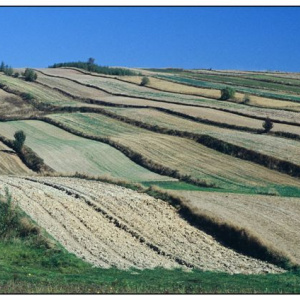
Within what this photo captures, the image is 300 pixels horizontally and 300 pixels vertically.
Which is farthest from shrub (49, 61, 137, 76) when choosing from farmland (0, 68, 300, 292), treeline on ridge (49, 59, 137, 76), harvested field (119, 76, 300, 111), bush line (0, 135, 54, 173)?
bush line (0, 135, 54, 173)

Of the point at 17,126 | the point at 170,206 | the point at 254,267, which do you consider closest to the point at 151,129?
the point at 17,126

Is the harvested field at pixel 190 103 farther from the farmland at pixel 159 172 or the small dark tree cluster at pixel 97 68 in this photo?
the small dark tree cluster at pixel 97 68

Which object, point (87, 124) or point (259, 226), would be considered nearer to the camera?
point (259, 226)

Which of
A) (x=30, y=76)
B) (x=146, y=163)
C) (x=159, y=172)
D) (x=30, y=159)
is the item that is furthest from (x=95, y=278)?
(x=30, y=76)

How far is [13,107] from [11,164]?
3097 cm

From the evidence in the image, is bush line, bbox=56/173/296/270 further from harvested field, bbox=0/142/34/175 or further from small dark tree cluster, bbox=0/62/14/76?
small dark tree cluster, bbox=0/62/14/76

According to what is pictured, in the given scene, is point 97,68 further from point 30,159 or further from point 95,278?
point 95,278

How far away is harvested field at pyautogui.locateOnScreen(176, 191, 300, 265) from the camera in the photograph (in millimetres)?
31803

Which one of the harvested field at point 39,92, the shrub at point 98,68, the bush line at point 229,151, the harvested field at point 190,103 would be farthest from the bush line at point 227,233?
the shrub at point 98,68

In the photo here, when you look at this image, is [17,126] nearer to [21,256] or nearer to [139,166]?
[139,166]

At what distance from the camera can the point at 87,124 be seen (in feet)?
231

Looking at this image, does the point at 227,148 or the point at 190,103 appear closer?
the point at 227,148

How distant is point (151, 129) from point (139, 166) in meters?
13.7

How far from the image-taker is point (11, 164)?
53031mm
